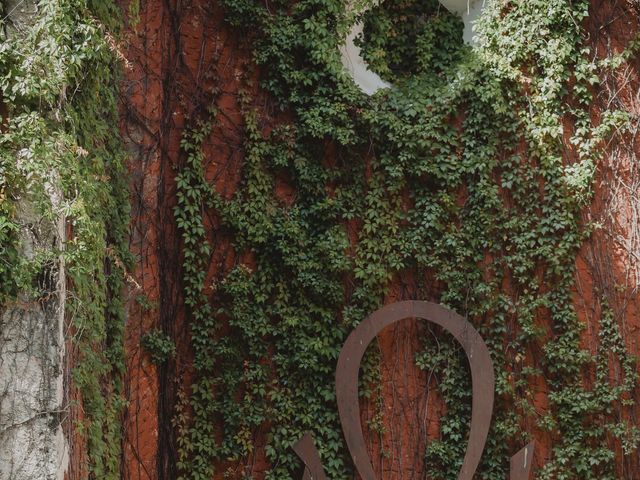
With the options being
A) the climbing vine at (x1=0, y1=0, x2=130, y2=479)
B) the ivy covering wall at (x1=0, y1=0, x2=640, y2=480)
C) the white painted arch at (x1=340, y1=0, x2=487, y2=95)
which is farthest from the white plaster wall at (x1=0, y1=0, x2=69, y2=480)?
the white painted arch at (x1=340, y1=0, x2=487, y2=95)

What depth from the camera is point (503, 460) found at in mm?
7688

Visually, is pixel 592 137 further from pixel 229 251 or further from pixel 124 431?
pixel 124 431

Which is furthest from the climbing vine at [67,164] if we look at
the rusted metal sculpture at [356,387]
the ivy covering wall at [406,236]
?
the rusted metal sculpture at [356,387]

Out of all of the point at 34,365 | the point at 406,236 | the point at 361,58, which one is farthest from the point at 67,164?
the point at 361,58

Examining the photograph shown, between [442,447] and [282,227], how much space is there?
89.7 inches

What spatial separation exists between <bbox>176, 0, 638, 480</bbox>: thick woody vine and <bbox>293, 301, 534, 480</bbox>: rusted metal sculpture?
20cm

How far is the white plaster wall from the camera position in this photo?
4754mm

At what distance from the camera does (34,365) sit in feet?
15.9

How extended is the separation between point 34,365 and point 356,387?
10.6ft

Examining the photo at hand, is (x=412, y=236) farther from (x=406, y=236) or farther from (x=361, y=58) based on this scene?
(x=361, y=58)

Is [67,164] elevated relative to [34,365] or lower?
elevated

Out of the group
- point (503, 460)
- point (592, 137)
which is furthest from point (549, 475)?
point (592, 137)

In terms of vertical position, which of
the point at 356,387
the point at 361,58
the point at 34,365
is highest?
the point at 361,58

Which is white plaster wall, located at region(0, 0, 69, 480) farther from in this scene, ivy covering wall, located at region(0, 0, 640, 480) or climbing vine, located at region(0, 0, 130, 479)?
ivy covering wall, located at region(0, 0, 640, 480)
